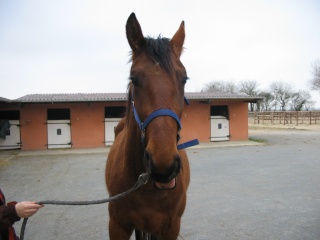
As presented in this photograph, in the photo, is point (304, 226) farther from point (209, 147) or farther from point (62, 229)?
point (209, 147)

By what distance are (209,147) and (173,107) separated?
12645 mm

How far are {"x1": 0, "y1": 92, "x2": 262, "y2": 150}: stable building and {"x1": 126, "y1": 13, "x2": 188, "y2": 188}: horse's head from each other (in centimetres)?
1132

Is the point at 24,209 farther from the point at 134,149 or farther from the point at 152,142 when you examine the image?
the point at 152,142

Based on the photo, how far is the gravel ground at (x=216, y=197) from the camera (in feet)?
12.2

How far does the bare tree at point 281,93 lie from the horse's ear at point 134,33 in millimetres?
68543

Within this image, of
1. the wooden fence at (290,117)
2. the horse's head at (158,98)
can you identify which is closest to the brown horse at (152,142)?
the horse's head at (158,98)

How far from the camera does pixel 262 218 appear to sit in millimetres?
4133

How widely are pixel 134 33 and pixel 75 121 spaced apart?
13.4 metres

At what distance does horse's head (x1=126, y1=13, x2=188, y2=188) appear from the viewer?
1.38 m

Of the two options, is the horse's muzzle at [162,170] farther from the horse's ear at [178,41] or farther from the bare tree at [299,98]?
the bare tree at [299,98]

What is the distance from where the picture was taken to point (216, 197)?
5.29m

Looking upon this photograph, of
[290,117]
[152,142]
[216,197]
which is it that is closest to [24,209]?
[152,142]

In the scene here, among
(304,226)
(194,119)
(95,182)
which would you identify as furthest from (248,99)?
(304,226)

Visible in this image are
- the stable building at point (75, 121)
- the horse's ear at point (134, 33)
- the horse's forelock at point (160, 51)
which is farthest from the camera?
the stable building at point (75, 121)
